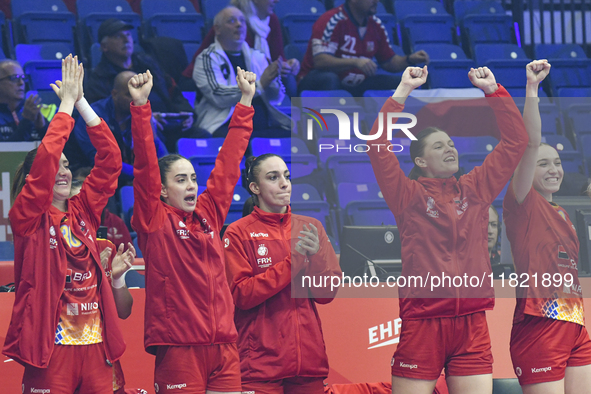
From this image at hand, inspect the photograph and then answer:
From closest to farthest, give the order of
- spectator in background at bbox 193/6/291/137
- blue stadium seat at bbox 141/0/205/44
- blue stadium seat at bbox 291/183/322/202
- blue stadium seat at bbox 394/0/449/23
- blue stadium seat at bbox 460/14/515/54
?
1. blue stadium seat at bbox 291/183/322/202
2. spectator in background at bbox 193/6/291/137
3. blue stadium seat at bbox 141/0/205/44
4. blue stadium seat at bbox 460/14/515/54
5. blue stadium seat at bbox 394/0/449/23

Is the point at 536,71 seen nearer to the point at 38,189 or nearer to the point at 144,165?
the point at 144,165

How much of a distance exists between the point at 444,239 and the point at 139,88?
70.4 inches

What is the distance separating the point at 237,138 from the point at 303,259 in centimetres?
76

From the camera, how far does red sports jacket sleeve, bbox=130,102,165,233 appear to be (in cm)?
361

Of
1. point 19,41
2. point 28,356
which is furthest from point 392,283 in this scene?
point 19,41

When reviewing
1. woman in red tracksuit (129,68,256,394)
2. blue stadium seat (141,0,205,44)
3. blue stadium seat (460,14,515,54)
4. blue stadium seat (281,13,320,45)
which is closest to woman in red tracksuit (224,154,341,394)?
woman in red tracksuit (129,68,256,394)

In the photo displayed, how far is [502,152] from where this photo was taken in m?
3.94

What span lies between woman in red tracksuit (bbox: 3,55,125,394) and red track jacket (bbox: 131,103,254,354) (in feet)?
0.61

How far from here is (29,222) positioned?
332 centimetres

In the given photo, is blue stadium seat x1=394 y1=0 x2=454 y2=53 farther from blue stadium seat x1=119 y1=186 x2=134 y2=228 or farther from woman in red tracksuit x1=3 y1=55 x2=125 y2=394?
woman in red tracksuit x1=3 y1=55 x2=125 y2=394

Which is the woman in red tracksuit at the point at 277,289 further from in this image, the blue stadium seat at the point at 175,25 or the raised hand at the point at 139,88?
the blue stadium seat at the point at 175,25

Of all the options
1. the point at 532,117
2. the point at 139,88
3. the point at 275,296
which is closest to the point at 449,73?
the point at 532,117

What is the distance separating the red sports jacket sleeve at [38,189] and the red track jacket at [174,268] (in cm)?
45

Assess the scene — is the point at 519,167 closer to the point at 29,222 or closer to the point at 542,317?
the point at 542,317
